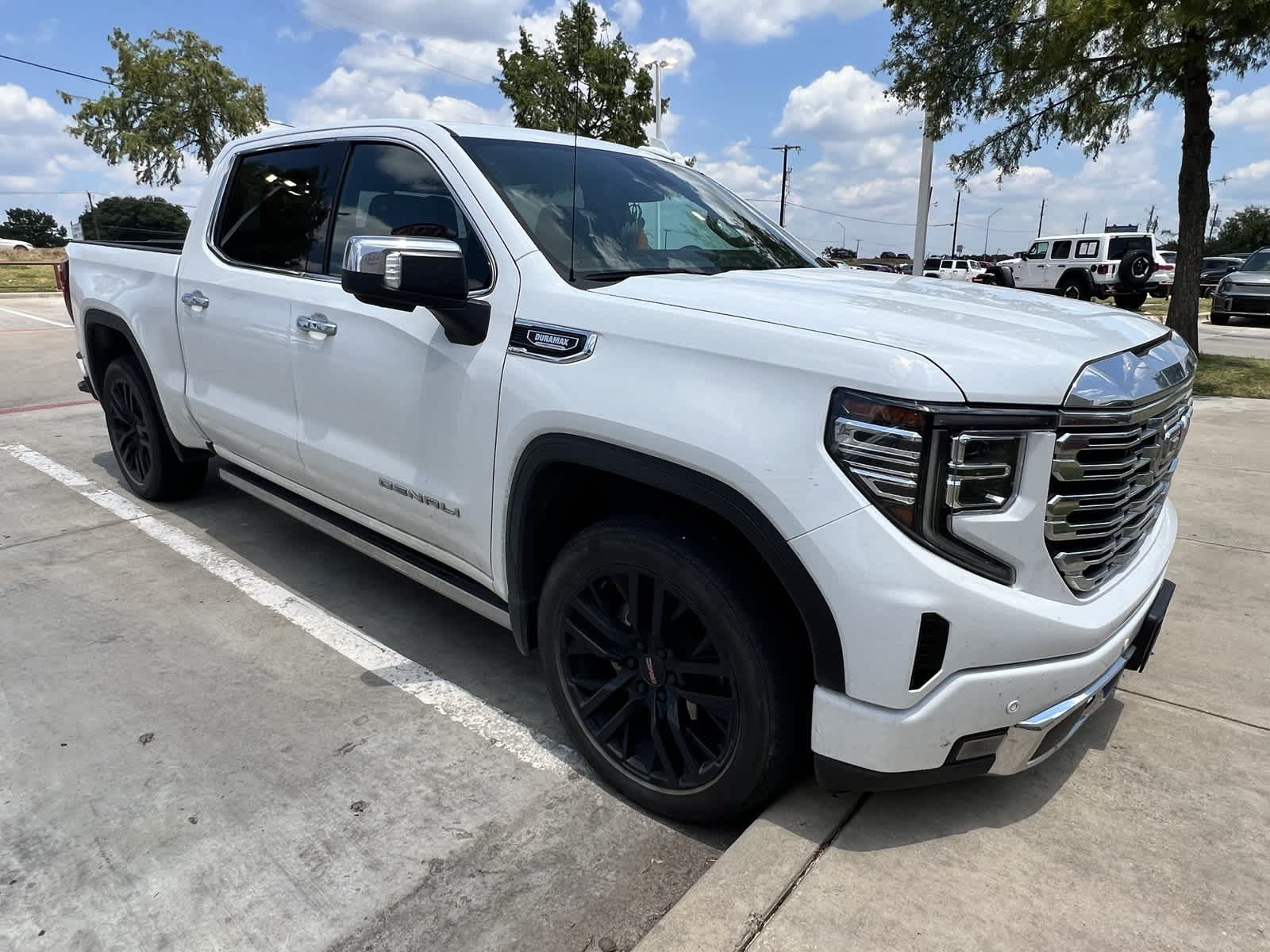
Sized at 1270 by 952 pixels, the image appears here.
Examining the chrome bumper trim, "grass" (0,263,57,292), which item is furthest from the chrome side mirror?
"grass" (0,263,57,292)

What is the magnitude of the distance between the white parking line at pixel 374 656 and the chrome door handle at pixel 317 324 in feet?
3.98

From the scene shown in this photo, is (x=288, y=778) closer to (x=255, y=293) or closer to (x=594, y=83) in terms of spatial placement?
(x=255, y=293)

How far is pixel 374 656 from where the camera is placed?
342 centimetres

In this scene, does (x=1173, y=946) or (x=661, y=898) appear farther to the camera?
(x=661, y=898)

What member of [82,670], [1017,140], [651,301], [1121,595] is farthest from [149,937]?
[1017,140]

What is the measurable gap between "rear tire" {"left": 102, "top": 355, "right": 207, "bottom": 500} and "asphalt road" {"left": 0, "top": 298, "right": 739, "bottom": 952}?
70cm

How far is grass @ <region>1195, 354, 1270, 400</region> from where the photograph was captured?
963 centimetres

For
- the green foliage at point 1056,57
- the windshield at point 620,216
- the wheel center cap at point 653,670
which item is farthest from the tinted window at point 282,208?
the green foliage at point 1056,57

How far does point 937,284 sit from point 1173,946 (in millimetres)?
1912

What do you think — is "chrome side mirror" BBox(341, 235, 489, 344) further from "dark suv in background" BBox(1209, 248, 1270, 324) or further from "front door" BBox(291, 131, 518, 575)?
"dark suv in background" BBox(1209, 248, 1270, 324)

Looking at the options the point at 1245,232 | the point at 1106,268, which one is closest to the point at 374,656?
the point at 1106,268

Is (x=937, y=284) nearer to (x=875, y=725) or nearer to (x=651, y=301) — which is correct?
(x=651, y=301)

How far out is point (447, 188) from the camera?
2.90 meters

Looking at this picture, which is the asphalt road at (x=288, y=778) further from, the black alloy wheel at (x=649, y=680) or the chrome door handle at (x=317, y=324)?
the chrome door handle at (x=317, y=324)
